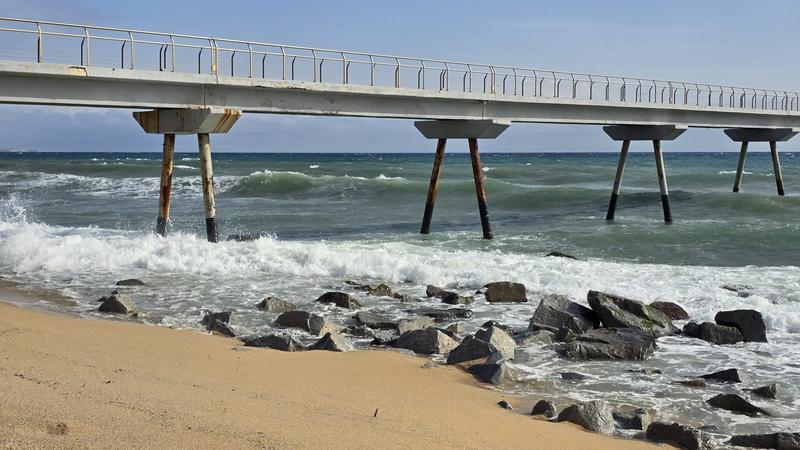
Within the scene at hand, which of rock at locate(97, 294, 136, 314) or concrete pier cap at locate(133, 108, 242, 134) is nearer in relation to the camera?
rock at locate(97, 294, 136, 314)

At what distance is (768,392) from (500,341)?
3.05 m

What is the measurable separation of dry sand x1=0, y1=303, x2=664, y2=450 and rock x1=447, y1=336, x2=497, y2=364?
402 mm

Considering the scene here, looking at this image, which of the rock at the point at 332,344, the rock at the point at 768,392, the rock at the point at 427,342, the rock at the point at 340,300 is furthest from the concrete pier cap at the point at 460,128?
the rock at the point at 768,392

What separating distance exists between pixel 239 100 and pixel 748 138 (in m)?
29.8

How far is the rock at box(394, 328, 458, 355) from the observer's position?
10.4 metres

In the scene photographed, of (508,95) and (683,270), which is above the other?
(508,95)

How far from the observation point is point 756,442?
283 inches

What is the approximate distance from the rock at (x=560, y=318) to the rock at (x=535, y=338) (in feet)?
1.09

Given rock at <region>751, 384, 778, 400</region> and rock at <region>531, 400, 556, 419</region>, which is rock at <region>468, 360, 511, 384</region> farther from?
rock at <region>751, 384, 778, 400</region>

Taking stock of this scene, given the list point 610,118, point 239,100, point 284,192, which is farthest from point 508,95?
point 284,192

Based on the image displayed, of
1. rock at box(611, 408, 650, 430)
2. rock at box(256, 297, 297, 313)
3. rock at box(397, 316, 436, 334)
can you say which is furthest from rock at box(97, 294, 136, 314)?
rock at box(611, 408, 650, 430)

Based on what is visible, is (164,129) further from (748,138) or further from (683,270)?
(748,138)

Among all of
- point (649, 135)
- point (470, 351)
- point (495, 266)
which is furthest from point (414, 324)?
point (649, 135)

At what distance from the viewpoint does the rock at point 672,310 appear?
1312 cm
